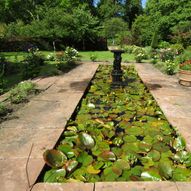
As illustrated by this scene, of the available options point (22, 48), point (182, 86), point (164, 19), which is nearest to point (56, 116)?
point (182, 86)

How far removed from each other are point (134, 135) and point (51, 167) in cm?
160

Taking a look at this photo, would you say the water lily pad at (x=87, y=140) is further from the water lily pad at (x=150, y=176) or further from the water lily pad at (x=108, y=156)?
the water lily pad at (x=150, y=176)

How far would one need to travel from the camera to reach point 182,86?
25.7 ft

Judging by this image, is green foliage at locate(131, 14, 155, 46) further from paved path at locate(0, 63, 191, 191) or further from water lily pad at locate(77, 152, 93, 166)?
water lily pad at locate(77, 152, 93, 166)

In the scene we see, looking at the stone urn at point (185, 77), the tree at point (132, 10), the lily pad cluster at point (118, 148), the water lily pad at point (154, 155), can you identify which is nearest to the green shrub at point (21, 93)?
the lily pad cluster at point (118, 148)

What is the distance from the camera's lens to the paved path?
2.70 metres

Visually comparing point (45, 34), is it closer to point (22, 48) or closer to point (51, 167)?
point (22, 48)

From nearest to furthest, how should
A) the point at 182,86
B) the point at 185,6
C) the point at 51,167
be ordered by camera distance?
the point at 51,167, the point at 182,86, the point at 185,6

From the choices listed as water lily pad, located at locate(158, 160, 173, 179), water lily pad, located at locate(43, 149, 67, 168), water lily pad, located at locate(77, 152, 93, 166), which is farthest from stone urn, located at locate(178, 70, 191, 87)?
water lily pad, located at locate(43, 149, 67, 168)

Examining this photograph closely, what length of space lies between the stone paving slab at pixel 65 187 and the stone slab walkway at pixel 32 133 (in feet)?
0.34

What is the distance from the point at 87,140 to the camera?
385 centimetres

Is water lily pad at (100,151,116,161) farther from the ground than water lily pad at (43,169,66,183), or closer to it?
closer to it

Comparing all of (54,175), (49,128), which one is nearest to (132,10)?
(49,128)

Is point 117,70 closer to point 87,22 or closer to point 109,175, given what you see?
point 109,175
